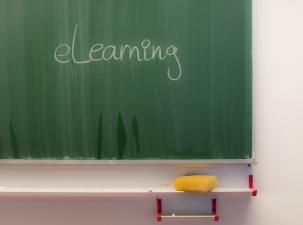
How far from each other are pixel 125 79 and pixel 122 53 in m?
0.15

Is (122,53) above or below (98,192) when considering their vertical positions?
above

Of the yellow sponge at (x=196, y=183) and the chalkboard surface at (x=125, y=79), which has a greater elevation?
→ the chalkboard surface at (x=125, y=79)

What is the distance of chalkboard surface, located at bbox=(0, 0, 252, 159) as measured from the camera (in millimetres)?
1805

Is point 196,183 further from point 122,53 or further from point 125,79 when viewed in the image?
point 122,53

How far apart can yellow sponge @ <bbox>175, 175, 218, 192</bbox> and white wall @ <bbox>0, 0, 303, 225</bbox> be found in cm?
9

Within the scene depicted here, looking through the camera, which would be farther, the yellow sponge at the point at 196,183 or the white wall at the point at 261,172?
the white wall at the point at 261,172

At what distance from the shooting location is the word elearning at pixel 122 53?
1.81m

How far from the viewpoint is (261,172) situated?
1866mm

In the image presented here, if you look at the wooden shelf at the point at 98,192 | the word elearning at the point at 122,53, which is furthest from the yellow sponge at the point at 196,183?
the word elearning at the point at 122,53

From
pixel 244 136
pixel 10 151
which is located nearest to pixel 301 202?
pixel 244 136

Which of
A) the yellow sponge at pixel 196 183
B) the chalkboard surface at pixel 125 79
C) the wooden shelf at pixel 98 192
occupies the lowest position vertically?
the wooden shelf at pixel 98 192

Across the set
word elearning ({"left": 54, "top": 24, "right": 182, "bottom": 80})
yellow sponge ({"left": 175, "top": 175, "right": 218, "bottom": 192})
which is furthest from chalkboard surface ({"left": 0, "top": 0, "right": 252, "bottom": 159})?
yellow sponge ({"left": 175, "top": 175, "right": 218, "bottom": 192})

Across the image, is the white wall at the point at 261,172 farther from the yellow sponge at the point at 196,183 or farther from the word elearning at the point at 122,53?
the word elearning at the point at 122,53

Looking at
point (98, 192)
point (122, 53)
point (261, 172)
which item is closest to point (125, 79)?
point (122, 53)
